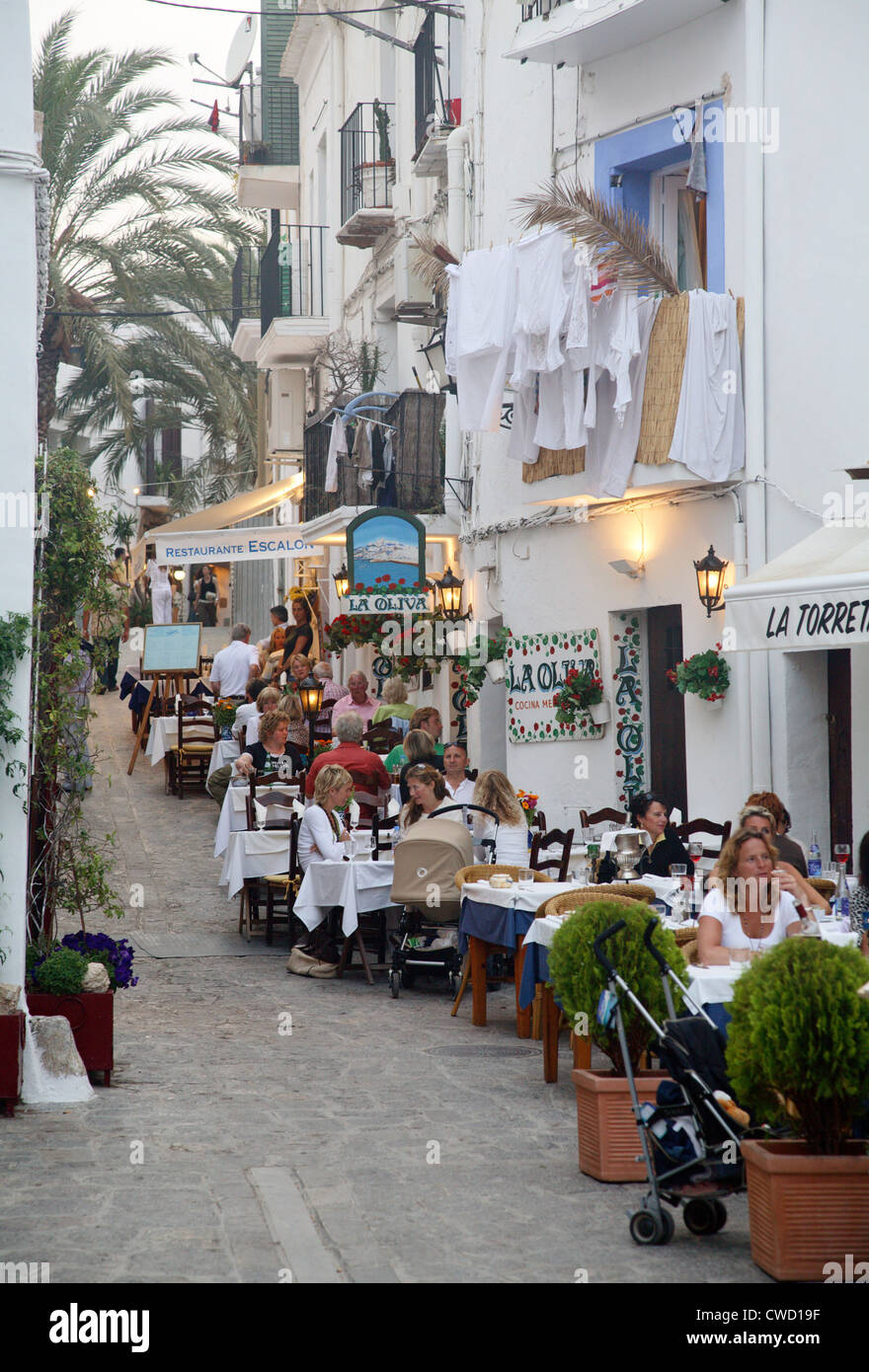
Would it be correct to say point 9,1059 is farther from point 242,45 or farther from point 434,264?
point 242,45

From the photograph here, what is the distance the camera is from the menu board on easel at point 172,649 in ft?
70.7

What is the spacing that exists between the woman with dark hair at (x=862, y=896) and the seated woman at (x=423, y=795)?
3913 millimetres

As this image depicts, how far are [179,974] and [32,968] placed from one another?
11.5 feet

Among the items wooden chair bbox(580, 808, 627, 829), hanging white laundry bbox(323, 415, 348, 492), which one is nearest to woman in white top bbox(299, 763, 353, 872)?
wooden chair bbox(580, 808, 627, 829)

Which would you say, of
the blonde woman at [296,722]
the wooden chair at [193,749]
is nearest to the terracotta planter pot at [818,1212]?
the blonde woman at [296,722]

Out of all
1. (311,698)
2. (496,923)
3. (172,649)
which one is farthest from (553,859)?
(172,649)

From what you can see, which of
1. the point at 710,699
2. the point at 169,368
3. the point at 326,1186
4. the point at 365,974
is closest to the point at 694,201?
the point at 710,699

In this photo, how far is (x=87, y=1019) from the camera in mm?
8211

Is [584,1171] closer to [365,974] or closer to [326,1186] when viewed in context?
[326,1186]

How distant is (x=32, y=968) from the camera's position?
8305mm

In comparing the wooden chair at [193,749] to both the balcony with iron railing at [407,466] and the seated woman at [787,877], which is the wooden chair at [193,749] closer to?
the balcony with iron railing at [407,466]

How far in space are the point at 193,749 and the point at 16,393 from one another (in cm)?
1198

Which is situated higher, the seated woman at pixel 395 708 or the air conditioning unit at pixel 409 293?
the air conditioning unit at pixel 409 293

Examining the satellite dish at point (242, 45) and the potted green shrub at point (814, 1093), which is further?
the satellite dish at point (242, 45)
